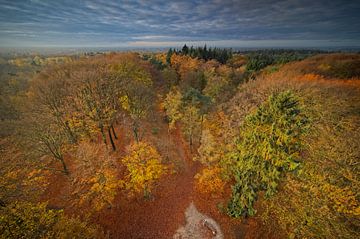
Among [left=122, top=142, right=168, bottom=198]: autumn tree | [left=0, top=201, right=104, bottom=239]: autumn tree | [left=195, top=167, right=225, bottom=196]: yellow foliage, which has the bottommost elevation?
[left=195, top=167, right=225, bottom=196]: yellow foliage

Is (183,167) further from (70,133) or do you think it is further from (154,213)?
(70,133)

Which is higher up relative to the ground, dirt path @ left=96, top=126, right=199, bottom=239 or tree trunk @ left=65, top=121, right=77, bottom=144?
tree trunk @ left=65, top=121, right=77, bottom=144

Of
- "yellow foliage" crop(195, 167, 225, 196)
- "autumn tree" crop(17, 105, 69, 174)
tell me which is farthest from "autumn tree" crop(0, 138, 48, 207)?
"yellow foliage" crop(195, 167, 225, 196)

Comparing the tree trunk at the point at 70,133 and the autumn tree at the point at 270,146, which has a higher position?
the autumn tree at the point at 270,146

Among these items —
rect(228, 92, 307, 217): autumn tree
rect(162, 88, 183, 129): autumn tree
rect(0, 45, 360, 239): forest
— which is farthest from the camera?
rect(162, 88, 183, 129): autumn tree

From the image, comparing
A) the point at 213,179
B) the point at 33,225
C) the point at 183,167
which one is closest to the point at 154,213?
the point at 213,179

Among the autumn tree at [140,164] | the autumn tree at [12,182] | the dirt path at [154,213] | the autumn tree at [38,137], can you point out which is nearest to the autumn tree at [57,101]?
the autumn tree at [38,137]

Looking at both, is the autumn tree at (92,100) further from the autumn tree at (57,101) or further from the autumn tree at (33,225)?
the autumn tree at (33,225)

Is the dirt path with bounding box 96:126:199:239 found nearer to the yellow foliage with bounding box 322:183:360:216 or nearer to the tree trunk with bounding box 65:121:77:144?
the tree trunk with bounding box 65:121:77:144

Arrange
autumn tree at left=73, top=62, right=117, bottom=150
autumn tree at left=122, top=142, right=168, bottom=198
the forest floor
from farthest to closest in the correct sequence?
autumn tree at left=73, top=62, right=117, bottom=150
autumn tree at left=122, top=142, right=168, bottom=198
the forest floor

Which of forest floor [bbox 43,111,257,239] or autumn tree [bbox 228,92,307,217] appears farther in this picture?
forest floor [bbox 43,111,257,239]

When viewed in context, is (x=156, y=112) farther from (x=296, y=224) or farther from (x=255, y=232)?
(x=296, y=224)
